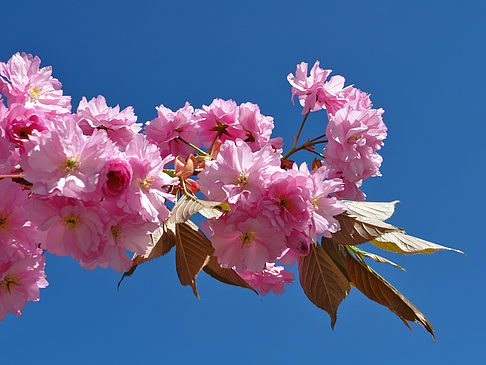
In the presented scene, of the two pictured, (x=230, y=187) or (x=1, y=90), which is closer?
(x=230, y=187)

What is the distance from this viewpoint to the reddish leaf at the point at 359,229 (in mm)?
935

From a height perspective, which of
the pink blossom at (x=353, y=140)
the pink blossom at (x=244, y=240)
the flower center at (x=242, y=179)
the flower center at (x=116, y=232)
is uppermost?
the pink blossom at (x=353, y=140)

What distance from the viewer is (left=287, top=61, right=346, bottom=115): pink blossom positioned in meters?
1.16

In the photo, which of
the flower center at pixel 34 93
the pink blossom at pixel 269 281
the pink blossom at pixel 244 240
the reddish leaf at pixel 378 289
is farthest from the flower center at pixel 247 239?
the flower center at pixel 34 93

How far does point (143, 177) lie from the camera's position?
749 millimetres

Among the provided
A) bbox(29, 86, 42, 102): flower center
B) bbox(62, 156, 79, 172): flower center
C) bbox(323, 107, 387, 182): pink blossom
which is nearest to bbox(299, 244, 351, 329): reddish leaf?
bbox(323, 107, 387, 182): pink blossom

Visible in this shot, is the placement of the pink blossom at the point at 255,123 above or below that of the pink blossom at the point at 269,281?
above

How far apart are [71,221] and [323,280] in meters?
0.53

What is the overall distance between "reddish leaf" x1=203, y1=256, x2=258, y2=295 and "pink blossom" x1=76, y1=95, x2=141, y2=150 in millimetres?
316

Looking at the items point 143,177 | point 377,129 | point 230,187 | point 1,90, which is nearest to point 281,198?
point 230,187

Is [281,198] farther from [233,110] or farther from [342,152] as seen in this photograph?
[233,110]

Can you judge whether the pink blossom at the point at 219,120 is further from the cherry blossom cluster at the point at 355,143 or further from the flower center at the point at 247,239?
the flower center at the point at 247,239

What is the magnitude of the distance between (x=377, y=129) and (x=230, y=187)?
416mm

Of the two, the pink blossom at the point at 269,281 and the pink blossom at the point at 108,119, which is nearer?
the pink blossom at the point at 108,119
